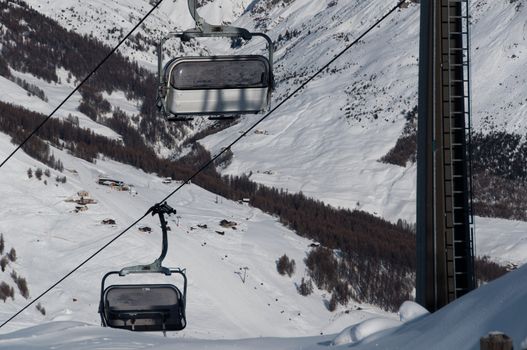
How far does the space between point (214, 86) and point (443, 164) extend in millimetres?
2306

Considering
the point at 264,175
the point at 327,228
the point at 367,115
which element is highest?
the point at 367,115

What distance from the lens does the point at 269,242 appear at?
7112cm

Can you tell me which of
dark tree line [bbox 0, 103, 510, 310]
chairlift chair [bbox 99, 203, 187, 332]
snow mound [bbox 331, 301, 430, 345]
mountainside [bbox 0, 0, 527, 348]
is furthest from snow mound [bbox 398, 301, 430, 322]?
dark tree line [bbox 0, 103, 510, 310]

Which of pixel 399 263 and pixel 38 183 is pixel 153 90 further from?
pixel 38 183

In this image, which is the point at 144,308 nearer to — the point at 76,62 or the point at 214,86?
the point at 214,86

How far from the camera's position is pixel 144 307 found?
50.5 feet

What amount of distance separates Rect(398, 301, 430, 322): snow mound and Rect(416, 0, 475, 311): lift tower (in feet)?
0.89

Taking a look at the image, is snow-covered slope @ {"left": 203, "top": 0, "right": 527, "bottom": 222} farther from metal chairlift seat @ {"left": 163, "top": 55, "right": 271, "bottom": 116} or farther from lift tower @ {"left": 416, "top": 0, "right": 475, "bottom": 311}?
metal chairlift seat @ {"left": 163, "top": 55, "right": 271, "bottom": 116}

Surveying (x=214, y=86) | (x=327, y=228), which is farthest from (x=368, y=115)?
(x=214, y=86)

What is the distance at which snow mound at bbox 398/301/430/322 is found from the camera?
10.5m

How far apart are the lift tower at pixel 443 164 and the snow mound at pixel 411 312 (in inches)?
10.7

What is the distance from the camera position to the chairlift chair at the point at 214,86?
10570 mm

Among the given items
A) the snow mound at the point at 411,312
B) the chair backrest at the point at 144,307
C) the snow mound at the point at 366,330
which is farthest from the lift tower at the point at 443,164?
the chair backrest at the point at 144,307

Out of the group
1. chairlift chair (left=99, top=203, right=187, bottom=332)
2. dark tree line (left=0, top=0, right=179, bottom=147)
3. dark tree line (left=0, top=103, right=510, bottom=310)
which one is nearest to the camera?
chairlift chair (left=99, top=203, right=187, bottom=332)
